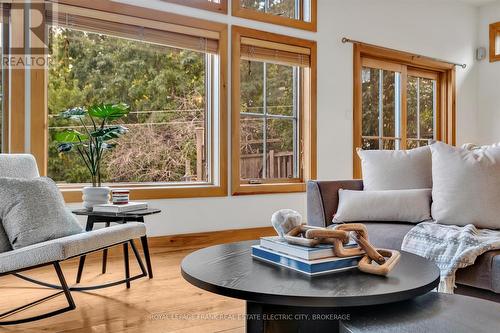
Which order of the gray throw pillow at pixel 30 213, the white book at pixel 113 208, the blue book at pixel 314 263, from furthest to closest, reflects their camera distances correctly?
the white book at pixel 113 208
the gray throw pillow at pixel 30 213
the blue book at pixel 314 263

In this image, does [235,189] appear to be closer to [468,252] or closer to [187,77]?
[187,77]

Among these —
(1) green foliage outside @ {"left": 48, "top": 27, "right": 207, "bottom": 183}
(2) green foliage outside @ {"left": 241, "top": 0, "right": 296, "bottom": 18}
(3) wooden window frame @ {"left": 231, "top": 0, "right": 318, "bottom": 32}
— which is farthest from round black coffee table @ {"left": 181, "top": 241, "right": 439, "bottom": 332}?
(2) green foliage outside @ {"left": 241, "top": 0, "right": 296, "bottom": 18}

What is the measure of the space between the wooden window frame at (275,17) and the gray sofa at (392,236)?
2.08m

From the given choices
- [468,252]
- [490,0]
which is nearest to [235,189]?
[468,252]

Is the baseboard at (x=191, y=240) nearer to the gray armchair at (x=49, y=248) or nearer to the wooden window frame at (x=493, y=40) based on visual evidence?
the gray armchair at (x=49, y=248)

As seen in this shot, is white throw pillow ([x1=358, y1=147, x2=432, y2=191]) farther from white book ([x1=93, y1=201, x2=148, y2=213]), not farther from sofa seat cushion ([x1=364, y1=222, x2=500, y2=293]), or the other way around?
white book ([x1=93, y1=201, x2=148, y2=213])

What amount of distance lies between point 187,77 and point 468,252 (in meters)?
2.88

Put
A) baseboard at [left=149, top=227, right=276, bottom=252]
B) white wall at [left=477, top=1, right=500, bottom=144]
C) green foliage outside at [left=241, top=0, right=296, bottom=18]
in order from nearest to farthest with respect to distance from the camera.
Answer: baseboard at [left=149, top=227, right=276, bottom=252]
green foliage outside at [left=241, top=0, right=296, bottom=18]
white wall at [left=477, top=1, right=500, bottom=144]

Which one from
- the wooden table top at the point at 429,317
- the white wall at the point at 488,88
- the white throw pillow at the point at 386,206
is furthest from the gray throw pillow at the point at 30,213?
the white wall at the point at 488,88

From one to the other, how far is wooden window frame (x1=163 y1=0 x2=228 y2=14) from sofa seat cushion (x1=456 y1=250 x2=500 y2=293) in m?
2.99

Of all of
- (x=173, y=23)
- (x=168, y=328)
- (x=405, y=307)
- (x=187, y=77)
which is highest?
(x=173, y=23)

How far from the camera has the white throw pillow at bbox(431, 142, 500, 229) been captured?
2166 mm

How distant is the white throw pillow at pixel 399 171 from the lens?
259cm

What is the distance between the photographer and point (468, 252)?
1.77 meters
